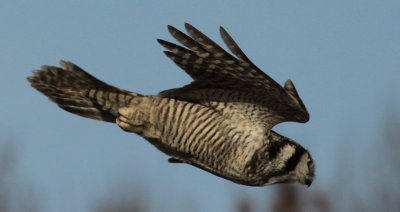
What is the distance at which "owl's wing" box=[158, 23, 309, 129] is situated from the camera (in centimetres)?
707

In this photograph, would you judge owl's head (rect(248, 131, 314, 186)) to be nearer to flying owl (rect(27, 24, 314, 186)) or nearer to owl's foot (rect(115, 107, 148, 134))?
flying owl (rect(27, 24, 314, 186))

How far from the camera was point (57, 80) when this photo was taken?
8086mm

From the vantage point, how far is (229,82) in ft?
24.3

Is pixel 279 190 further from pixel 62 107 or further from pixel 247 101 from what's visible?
pixel 62 107

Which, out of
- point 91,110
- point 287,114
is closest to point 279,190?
point 287,114

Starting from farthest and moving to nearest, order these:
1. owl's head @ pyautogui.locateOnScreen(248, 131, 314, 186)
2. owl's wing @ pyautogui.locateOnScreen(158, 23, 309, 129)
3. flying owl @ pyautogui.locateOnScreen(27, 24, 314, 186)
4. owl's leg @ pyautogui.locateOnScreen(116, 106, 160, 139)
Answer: owl's leg @ pyautogui.locateOnScreen(116, 106, 160, 139), owl's head @ pyautogui.locateOnScreen(248, 131, 314, 186), flying owl @ pyautogui.locateOnScreen(27, 24, 314, 186), owl's wing @ pyautogui.locateOnScreen(158, 23, 309, 129)

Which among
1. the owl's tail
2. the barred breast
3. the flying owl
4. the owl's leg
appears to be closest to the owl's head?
the flying owl

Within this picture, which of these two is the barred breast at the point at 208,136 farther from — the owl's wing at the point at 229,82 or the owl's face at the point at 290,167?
the owl's face at the point at 290,167

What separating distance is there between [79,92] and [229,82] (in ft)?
4.83

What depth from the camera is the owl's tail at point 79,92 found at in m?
7.82

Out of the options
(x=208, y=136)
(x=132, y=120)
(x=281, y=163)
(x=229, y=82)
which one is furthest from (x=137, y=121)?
(x=281, y=163)

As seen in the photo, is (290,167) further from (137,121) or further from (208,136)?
(137,121)

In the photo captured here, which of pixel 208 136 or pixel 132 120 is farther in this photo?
pixel 132 120

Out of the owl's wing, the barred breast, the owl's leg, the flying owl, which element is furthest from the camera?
the owl's leg
